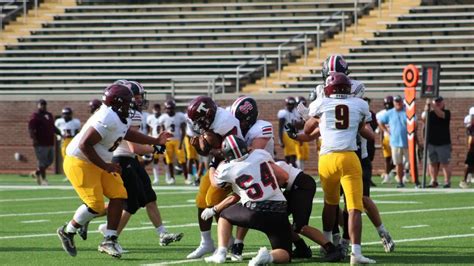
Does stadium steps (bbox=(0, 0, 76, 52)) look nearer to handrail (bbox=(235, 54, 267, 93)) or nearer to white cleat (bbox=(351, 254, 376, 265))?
handrail (bbox=(235, 54, 267, 93))

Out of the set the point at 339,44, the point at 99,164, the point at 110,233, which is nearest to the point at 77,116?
the point at 339,44

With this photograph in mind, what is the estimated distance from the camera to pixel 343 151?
11.1m

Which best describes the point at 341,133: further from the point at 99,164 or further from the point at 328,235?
the point at 99,164

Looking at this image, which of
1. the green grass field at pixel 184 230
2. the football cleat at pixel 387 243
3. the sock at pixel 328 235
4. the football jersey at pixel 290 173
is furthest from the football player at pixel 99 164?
the football cleat at pixel 387 243

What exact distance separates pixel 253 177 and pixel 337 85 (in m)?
1.18

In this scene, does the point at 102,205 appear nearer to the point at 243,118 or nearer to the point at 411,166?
the point at 243,118

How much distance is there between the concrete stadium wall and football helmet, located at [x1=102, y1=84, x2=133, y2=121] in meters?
18.3

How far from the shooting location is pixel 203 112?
11117 millimetres

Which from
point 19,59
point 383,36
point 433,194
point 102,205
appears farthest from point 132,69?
point 102,205

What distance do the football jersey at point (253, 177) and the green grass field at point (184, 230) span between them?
76 cm

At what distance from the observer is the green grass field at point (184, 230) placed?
11.7 metres

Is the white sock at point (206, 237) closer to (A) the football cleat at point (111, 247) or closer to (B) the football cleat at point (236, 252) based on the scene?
(B) the football cleat at point (236, 252)

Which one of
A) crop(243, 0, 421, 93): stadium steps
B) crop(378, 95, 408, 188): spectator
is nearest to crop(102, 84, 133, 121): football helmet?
crop(378, 95, 408, 188): spectator

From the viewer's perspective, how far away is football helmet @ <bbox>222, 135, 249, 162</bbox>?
1062cm
